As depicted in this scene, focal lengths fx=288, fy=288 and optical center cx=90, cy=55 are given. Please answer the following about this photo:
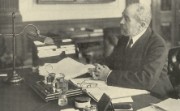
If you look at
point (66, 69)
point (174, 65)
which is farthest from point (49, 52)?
point (174, 65)

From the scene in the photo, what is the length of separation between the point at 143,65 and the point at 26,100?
0.80 m

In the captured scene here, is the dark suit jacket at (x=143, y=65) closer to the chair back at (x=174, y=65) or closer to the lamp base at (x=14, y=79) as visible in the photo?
the chair back at (x=174, y=65)

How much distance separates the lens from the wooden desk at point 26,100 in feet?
5.06

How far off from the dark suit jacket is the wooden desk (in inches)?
8.1

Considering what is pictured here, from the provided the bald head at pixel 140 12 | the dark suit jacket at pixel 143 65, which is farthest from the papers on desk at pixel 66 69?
the bald head at pixel 140 12

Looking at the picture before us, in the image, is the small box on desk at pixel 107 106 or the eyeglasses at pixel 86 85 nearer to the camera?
the small box on desk at pixel 107 106


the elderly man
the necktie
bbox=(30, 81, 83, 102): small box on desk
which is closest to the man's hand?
the elderly man

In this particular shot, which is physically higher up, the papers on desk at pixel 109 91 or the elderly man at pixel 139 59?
the elderly man at pixel 139 59

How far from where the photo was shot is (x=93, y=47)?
393 cm

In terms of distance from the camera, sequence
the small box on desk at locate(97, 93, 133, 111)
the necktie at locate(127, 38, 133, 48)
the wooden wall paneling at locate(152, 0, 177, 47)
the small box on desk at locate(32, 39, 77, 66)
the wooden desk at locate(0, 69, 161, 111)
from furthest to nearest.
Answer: the wooden wall paneling at locate(152, 0, 177, 47)
the small box on desk at locate(32, 39, 77, 66)
the necktie at locate(127, 38, 133, 48)
the wooden desk at locate(0, 69, 161, 111)
the small box on desk at locate(97, 93, 133, 111)

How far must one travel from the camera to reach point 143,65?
1.94m

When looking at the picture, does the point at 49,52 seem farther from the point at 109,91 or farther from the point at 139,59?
the point at 109,91

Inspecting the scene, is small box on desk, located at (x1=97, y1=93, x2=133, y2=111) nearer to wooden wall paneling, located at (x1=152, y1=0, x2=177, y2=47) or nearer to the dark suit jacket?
the dark suit jacket

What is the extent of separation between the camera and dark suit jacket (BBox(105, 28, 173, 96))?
187cm
